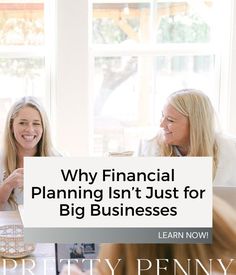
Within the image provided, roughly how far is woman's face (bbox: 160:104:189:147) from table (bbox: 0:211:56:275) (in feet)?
2.78

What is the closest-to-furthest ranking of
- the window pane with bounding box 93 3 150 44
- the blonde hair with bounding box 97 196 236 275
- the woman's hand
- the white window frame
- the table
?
the blonde hair with bounding box 97 196 236 275
the table
the woman's hand
the white window frame
the window pane with bounding box 93 3 150 44

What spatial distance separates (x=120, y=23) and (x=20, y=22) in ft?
1.86

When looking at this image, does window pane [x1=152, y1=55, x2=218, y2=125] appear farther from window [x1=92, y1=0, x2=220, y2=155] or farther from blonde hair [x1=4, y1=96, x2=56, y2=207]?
blonde hair [x1=4, y1=96, x2=56, y2=207]

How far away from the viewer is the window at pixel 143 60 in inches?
113

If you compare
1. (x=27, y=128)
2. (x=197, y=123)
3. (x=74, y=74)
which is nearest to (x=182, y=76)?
(x=74, y=74)

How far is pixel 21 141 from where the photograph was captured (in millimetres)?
2139

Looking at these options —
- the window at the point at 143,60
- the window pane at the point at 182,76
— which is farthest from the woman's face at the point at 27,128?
the window pane at the point at 182,76

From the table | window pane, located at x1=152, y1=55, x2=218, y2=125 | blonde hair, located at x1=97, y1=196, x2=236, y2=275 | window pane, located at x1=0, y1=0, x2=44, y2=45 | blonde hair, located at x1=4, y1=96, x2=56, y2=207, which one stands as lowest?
the table

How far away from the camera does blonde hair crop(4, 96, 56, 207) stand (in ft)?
6.96

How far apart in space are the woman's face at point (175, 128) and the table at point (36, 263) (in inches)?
33.3

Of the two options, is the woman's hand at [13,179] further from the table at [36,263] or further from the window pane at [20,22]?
the window pane at [20,22]

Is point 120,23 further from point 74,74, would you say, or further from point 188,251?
point 188,251

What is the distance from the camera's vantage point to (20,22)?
2814 mm

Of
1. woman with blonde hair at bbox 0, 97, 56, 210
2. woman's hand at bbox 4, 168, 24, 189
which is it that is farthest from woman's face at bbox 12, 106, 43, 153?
woman's hand at bbox 4, 168, 24, 189
